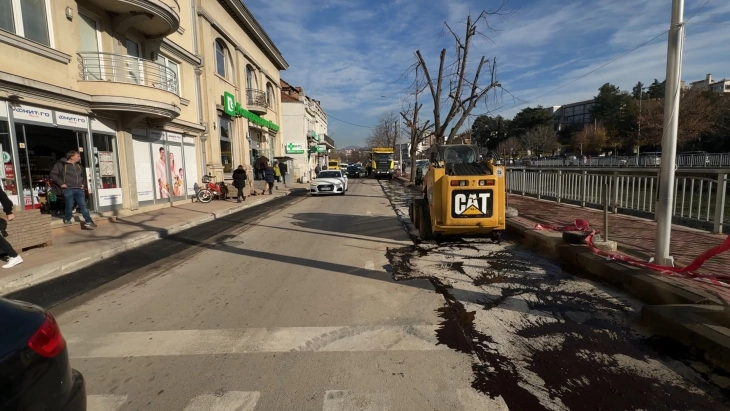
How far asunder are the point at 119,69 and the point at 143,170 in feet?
12.5

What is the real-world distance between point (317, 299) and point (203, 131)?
17622 millimetres

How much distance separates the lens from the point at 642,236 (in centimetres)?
728

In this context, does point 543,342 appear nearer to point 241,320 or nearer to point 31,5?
point 241,320

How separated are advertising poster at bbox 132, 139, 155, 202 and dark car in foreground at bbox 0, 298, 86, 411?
45.3 ft

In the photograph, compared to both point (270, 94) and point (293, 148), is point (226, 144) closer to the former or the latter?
point (270, 94)

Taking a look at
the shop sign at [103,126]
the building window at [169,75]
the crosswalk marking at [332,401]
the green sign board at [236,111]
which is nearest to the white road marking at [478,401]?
the crosswalk marking at [332,401]

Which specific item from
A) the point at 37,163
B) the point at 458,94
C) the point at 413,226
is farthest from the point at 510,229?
the point at 37,163

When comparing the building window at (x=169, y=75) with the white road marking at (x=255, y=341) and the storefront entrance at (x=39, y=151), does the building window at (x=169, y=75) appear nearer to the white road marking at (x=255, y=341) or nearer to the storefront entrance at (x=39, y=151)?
the storefront entrance at (x=39, y=151)

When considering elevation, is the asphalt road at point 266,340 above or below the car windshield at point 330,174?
below

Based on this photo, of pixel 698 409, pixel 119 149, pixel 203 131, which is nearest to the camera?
pixel 698 409

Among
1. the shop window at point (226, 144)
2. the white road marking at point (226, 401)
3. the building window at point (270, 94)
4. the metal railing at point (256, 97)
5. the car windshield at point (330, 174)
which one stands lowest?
the white road marking at point (226, 401)

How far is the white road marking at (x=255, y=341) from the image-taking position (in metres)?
3.65

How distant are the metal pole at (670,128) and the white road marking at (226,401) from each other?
5.42 metres

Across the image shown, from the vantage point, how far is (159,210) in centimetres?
1502
